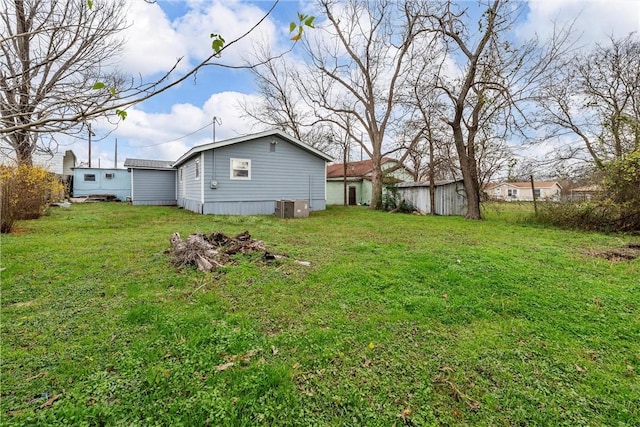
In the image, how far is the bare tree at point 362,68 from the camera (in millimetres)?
16078

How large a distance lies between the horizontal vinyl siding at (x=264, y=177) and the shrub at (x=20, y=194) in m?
4.74

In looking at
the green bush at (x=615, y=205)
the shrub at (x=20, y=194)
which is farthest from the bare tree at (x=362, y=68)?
the shrub at (x=20, y=194)

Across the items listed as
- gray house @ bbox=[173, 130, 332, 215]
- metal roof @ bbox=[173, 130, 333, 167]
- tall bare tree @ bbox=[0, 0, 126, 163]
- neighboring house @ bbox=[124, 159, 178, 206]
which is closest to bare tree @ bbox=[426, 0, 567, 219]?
metal roof @ bbox=[173, 130, 333, 167]

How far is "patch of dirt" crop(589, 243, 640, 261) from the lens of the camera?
493 cm

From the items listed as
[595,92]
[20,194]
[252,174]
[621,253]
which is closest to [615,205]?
[621,253]

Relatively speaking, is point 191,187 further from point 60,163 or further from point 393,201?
point 60,163

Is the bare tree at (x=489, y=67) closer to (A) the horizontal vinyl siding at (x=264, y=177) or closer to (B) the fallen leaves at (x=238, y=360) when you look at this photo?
(A) the horizontal vinyl siding at (x=264, y=177)

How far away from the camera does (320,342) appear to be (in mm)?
2396

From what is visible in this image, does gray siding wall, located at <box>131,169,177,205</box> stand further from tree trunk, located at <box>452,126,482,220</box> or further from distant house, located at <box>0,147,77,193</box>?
tree trunk, located at <box>452,126,482,220</box>

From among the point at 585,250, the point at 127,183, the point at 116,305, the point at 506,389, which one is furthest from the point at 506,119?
the point at 127,183

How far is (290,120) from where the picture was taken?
1988 cm

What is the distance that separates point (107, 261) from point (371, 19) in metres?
17.5

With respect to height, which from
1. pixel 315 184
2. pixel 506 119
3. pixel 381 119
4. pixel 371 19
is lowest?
Answer: pixel 315 184

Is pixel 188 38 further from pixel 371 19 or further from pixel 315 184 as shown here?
pixel 371 19
